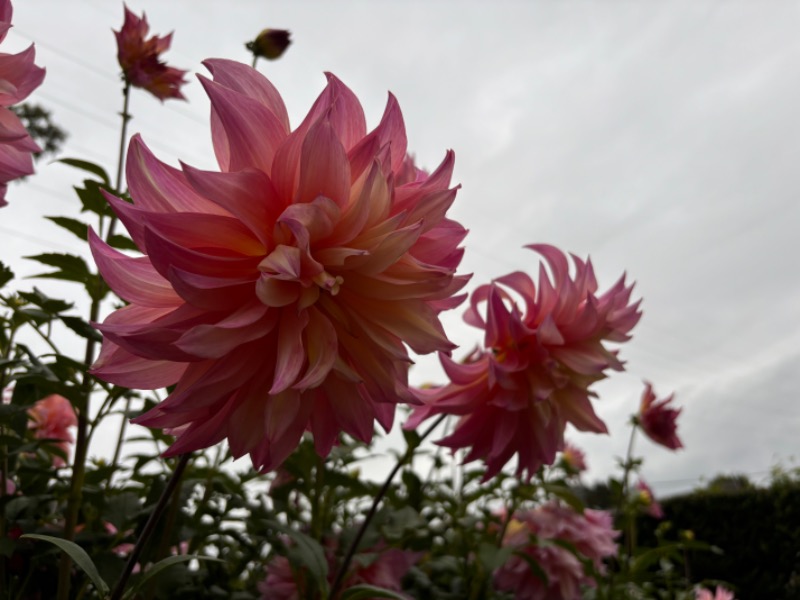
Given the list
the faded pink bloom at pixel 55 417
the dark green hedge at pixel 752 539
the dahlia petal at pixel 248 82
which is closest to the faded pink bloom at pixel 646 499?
the faded pink bloom at pixel 55 417

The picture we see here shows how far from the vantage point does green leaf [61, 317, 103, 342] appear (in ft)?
2.67

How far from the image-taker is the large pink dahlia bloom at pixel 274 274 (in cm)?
Result: 56

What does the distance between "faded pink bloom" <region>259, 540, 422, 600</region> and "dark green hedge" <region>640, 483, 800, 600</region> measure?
436cm

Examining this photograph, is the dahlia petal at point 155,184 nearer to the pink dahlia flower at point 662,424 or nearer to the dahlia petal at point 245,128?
the dahlia petal at point 245,128

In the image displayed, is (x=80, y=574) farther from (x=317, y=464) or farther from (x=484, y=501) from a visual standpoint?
(x=484, y=501)

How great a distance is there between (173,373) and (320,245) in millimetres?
182

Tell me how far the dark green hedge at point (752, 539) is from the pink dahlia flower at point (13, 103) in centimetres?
523

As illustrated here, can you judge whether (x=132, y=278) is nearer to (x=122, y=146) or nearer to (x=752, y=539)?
(x=122, y=146)

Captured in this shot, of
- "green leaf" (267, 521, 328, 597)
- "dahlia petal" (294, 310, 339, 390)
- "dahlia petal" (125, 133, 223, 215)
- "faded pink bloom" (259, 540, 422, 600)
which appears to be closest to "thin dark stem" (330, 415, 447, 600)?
"green leaf" (267, 521, 328, 597)

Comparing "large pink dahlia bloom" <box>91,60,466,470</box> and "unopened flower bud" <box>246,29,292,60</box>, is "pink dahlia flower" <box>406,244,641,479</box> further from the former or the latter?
"unopened flower bud" <box>246,29,292,60</box>

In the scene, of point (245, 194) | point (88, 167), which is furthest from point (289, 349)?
point (88, 167)

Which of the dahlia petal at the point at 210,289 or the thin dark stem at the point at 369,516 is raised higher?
the dahlia petal at the point at 210,289

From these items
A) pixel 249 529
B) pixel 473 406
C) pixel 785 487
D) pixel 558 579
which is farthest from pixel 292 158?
pixel 785 487

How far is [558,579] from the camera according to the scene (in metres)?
1.56
